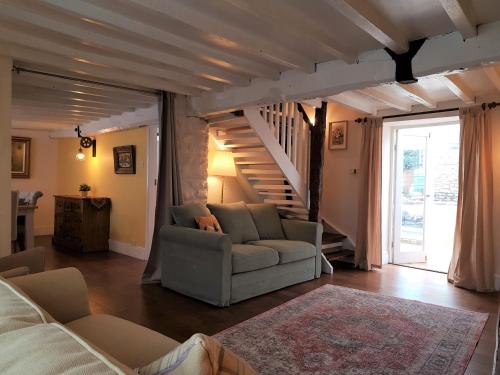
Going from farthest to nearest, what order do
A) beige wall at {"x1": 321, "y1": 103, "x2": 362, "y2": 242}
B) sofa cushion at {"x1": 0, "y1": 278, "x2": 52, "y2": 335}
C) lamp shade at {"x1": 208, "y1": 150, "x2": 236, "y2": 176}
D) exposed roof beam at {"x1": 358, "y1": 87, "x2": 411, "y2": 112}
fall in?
beige wall at {"x1": 321, "y1": 103, "x2": 362, "y2": 242}, lamp shade at {"x1": 208, "y1": 150, "x2": 236, "y2": 176}, exposed roof beam at {"x1": 358, "y1": 87, "x2": 411, "y2": 112}, sofa cushion at {"x1": 0, "y1": 278, "x2": 52, "y2": 335}

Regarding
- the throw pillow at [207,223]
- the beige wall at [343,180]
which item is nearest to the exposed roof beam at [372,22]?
the throw pillow at [207,223]

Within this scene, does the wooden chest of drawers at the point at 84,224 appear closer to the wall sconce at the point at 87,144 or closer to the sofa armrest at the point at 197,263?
the wall sconce at the point at 87,144

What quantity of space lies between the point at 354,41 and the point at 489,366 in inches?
→ 96.3

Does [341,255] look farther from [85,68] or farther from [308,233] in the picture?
[85,68]

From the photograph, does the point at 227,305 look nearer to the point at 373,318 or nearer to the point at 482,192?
the point at 373,318

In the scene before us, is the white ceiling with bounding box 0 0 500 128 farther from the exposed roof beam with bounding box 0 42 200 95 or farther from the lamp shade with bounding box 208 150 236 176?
the lamp shade with bounding box 208 150 236 176

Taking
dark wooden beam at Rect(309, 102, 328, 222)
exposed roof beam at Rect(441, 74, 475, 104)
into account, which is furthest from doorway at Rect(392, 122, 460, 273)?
dark wooden beam at Rect(309, 102, 328, 222)

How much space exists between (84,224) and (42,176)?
2.47m

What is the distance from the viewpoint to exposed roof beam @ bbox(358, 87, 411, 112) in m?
4.05

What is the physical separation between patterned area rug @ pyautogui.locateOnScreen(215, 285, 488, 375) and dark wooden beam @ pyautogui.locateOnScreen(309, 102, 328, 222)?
62.0 inches

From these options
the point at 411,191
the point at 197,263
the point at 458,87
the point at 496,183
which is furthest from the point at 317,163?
the point at 197,263

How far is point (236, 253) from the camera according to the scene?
3.54m

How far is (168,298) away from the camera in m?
3.61

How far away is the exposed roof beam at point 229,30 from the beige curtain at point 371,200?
96.2 inches
